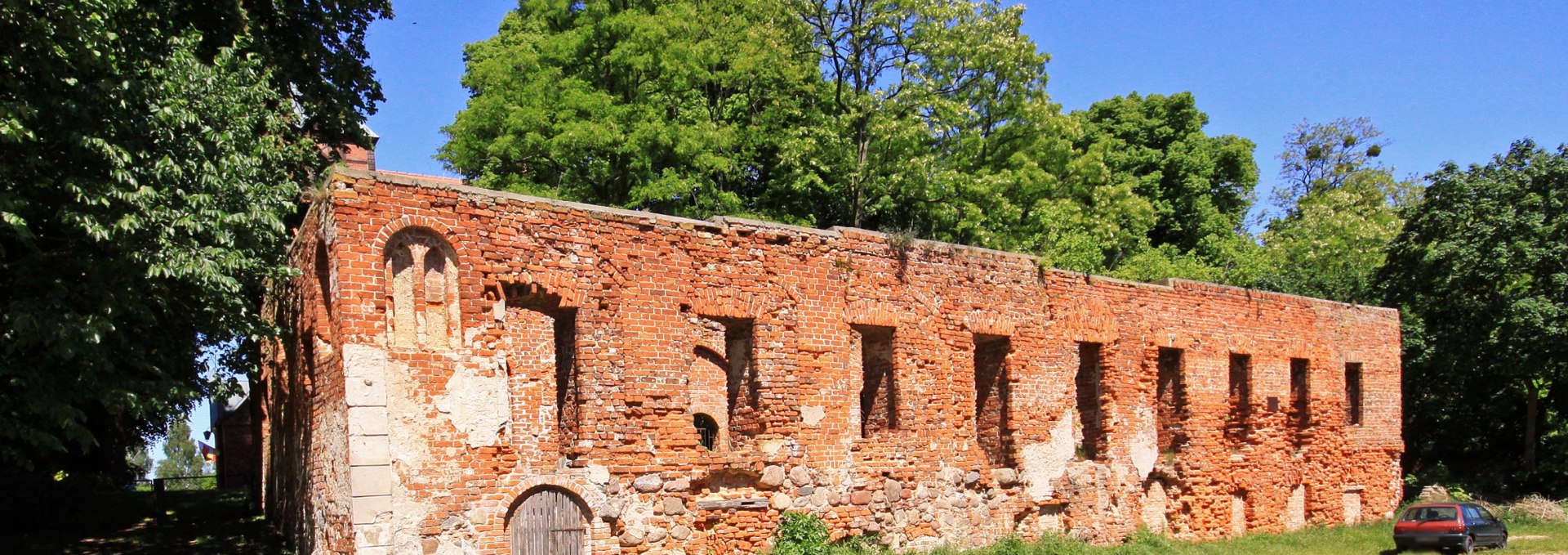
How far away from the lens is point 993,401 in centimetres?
1786

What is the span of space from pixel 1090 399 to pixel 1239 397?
417cm

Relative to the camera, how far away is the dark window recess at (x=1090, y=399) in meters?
19.1

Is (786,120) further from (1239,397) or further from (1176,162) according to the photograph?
Answer: (1176,162)

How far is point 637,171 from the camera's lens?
2367 cm

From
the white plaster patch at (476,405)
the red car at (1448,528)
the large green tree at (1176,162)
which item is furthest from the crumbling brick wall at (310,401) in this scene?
the large green tree at (1176,162)

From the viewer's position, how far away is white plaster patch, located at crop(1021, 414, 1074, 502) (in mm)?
17766

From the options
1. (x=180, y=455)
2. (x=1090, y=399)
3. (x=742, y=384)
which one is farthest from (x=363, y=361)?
(x=180, y=455)

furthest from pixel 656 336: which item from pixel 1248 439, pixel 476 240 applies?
pixel 1248 439

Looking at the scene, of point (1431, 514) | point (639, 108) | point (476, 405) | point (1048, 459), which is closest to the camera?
point (476, 405)

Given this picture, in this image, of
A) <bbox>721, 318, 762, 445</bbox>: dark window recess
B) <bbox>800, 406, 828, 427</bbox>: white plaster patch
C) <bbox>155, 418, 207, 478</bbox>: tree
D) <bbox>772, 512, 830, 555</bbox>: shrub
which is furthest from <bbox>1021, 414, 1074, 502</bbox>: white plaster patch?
<bbox>155, 418, 207, 478</bbox>: tree

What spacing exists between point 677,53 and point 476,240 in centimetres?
1196

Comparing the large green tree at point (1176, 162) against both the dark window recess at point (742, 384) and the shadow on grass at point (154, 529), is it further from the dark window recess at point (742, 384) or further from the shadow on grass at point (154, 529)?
the shadow on grass at point (154, 529)

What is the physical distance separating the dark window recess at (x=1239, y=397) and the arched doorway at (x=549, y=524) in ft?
42.5

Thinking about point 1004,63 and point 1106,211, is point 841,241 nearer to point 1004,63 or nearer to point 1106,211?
point 1004,63
